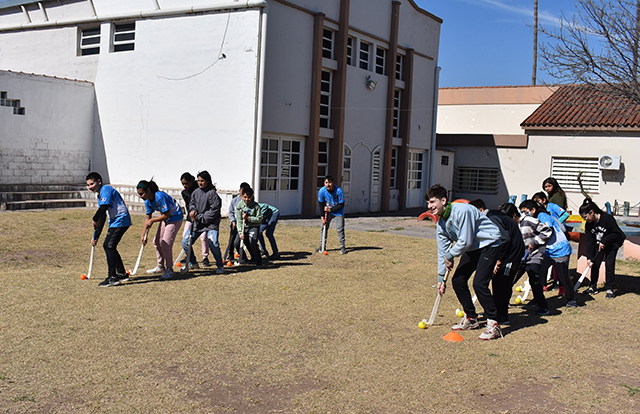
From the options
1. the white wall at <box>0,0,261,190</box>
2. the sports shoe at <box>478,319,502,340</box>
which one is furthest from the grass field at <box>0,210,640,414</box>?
the white wall at <box>0,0,261,190</box>

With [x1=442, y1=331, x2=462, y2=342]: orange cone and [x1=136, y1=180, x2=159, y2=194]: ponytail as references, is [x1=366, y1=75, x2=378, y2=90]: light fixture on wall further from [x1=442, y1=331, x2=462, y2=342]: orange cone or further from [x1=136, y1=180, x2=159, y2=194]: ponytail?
[x1=442, y1=331, x2=462, y2=342]: orange cone

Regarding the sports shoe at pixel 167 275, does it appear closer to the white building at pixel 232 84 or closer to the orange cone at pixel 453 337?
the orange cone at pixel 453 337

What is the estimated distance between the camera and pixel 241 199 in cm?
1082

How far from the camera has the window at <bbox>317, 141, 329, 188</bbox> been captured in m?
20.4

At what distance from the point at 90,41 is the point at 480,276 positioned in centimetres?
1836

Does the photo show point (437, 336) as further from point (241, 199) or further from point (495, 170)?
point (495, 170)

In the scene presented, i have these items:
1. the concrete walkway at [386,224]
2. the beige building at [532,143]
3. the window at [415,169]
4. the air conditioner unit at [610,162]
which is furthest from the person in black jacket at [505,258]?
the air conditioner unit at [610,162]

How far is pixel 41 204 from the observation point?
710 inches

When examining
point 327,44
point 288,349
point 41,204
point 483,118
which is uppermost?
point 327,44

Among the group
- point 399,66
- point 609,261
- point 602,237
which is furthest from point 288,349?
point 399,66

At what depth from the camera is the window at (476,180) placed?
88.7 feet

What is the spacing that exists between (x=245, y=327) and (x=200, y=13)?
1362 centimetres

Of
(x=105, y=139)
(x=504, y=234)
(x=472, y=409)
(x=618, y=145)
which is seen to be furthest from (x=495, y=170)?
(x=472, y=409)

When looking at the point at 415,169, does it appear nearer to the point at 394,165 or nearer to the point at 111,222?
the point at 394,165
